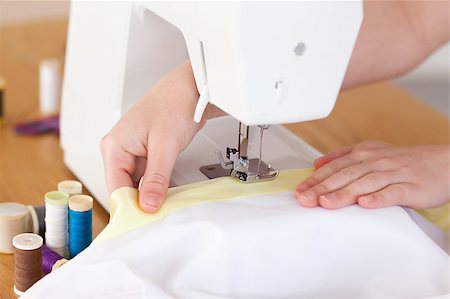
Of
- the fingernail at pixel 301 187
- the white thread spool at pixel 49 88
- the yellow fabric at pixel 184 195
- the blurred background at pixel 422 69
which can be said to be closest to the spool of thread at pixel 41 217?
the yellow fabric at pixel 184 195

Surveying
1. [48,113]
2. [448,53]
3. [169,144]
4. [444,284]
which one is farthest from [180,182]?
[448,53]

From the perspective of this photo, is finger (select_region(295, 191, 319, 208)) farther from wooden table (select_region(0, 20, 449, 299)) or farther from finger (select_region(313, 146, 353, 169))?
wooden table (select_region(0, 20, 449, 299))

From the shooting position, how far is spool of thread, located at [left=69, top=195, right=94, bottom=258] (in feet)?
4.35

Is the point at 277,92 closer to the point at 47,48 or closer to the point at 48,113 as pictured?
the point at 48,113

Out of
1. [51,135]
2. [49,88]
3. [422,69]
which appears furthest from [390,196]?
[422,69]

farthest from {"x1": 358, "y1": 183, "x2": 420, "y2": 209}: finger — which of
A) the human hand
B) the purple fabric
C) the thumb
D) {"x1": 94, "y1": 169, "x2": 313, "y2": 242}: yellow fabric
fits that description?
the purple fabric

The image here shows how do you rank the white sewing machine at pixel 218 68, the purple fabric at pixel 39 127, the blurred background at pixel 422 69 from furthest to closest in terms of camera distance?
the blurred background at pixel 422 69 → the purple fabric at pixel 39 127 → the white sewing machine at pixel 218 68

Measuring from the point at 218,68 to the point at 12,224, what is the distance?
17.6 inches

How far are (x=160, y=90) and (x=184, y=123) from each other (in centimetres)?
7

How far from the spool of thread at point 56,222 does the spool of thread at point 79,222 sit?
0.04ft

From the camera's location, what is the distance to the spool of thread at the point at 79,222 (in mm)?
1325

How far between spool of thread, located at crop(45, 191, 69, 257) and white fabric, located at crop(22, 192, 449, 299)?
0.68 feet

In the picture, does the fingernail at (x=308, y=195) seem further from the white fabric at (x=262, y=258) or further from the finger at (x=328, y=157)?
the finger at (x=328, y=157)

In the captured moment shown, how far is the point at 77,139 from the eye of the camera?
63.7 inches
